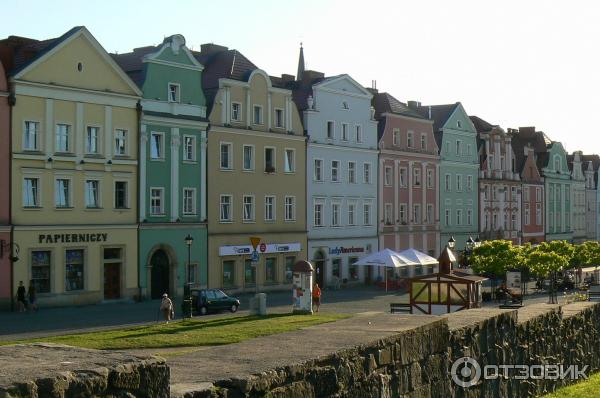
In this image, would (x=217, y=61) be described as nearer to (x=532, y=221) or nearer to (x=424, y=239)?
(x=424, y=239)

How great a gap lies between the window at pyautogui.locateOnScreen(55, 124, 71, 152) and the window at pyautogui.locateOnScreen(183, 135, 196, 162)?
7.40m

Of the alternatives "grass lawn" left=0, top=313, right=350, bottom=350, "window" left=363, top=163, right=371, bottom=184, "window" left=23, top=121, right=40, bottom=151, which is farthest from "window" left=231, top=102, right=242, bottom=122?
"grass lawn" left=0, top=313, right=350, bottom=350

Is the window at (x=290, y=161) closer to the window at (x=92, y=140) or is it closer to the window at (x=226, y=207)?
the window at (x=226, y=207)

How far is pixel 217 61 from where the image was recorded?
172 feet

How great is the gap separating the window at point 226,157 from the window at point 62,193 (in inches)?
417

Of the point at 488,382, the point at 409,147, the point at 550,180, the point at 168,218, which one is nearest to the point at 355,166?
the point at 409,147

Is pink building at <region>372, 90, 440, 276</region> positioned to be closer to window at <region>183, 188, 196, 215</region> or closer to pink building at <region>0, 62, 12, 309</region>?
window at <region>183, 188, 196, 215</region>

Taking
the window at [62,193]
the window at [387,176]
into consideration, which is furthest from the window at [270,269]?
the window at [62,193]

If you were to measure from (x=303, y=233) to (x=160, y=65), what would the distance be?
15.2 m

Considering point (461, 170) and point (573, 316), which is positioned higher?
point (461, 170)

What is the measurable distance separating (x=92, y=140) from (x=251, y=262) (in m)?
12.6

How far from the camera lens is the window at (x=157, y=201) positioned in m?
45.3

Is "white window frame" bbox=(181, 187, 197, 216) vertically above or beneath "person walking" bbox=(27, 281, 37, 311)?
above

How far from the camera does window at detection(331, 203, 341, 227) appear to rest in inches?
2296
